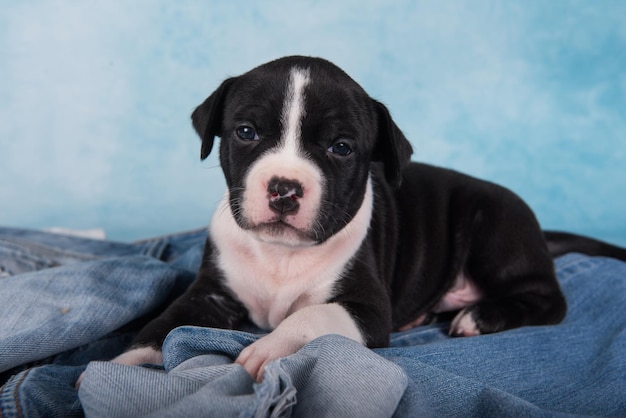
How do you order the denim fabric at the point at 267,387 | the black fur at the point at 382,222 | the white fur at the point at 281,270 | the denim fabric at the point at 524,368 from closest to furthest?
the denim fabric at the point at 267,387
the denim fabric at the point at 524,368
the black fur at the point at 382,222
the white fur at the point at 281,270

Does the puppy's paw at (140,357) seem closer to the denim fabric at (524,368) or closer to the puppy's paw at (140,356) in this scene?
the puppy's paw at (140,356)

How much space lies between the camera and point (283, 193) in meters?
2.64

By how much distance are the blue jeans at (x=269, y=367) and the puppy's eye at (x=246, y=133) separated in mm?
896

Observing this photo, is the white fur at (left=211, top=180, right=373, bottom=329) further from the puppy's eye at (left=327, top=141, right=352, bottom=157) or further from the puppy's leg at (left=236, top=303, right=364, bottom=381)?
the puppy's eye at (left=327, top=141, right=352, bottom=157)

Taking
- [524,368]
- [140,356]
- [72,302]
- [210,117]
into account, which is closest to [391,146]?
[210,117]

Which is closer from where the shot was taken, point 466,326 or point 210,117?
point 210,117

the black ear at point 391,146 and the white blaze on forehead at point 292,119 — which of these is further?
the black ear at point 391,146

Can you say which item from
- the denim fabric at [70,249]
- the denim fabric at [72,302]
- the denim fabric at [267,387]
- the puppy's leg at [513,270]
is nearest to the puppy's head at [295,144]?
the denim fabric at [267,387]

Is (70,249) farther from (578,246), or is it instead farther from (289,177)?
(578,246)

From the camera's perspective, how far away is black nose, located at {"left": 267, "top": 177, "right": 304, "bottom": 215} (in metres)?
2.64

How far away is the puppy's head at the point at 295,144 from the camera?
272 cm

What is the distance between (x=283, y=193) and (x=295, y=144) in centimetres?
31

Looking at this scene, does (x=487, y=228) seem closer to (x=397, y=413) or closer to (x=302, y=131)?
(x=302, y=131)

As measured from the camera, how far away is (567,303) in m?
4.18
